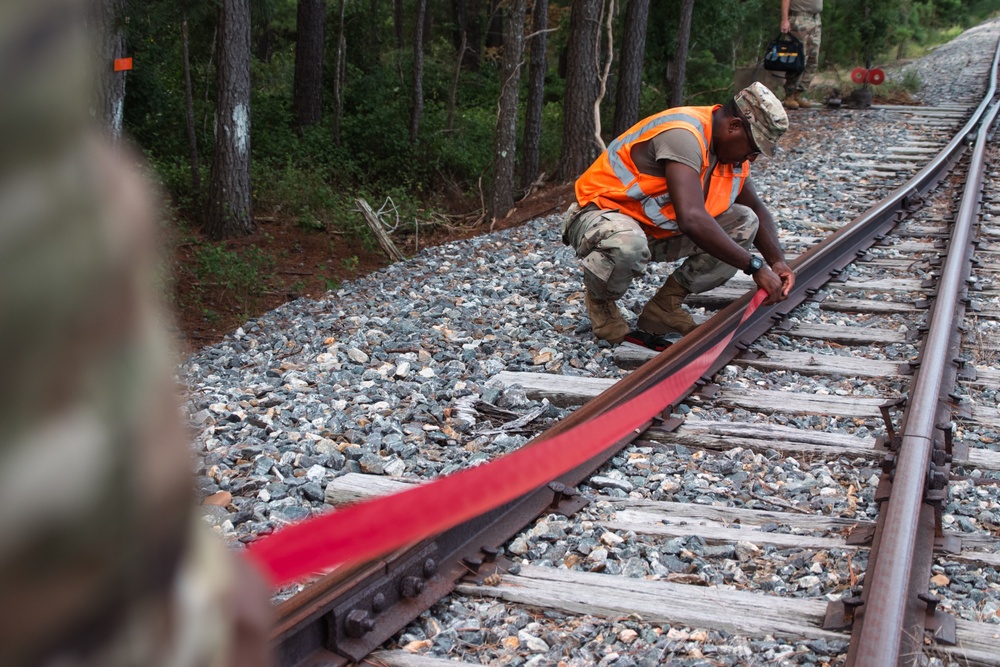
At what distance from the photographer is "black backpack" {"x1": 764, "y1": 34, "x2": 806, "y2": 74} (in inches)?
579

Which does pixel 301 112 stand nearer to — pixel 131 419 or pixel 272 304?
pixel 272 304

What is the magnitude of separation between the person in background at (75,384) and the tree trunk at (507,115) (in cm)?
1275

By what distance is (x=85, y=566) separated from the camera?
1.30 ft

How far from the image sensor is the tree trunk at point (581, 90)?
13.1 meters

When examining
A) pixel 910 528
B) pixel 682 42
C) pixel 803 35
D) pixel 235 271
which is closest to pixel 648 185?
pixel 910 528

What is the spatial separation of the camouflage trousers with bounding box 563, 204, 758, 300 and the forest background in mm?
3707

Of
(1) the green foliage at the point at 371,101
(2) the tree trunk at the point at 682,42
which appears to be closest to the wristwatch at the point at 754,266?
(1) the green foliage at the point at 371,101

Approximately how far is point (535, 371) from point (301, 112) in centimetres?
1492

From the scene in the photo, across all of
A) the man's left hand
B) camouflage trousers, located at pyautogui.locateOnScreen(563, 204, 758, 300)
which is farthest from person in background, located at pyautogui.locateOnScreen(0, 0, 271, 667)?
the man's left hand

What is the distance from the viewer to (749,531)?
3037 millimetres

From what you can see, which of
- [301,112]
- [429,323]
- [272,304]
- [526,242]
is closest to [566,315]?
[429,323]

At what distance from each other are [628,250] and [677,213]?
1.22ft

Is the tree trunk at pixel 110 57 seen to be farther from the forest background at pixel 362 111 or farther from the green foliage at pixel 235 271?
the green foliage at pixel 235 271

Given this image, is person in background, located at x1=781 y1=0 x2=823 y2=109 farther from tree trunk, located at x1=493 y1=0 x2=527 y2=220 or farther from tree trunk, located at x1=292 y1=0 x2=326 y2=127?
tree trunk, located at x1=292 y1=0 x2=326 y2=127
